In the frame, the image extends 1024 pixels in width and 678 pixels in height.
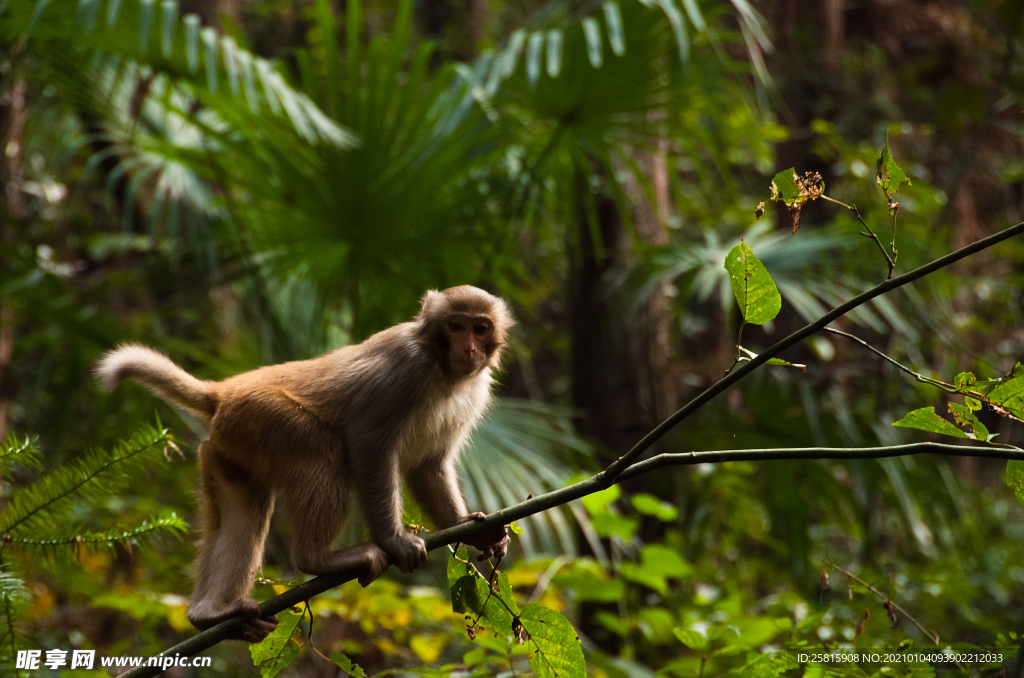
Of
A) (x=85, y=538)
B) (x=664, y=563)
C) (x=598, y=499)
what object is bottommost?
(x=664, y=563)

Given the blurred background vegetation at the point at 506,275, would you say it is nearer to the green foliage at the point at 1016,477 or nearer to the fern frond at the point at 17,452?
the green foliage at the point at 1016,477

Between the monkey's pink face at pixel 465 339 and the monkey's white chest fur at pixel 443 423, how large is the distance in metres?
0.13

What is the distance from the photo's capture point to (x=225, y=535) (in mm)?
2551

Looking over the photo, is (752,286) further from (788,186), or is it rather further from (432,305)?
(432,305)

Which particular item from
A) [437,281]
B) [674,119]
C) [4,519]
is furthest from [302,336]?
[4,519]

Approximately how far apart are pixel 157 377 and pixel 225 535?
0.60 m

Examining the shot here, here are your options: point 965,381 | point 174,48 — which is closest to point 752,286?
point 965,381

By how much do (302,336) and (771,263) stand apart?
9.15ft

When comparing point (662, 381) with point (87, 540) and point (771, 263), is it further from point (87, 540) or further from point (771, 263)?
point (87, 540)

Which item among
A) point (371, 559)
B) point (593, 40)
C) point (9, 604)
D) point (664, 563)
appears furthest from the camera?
point (593, 40)

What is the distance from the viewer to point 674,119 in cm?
450

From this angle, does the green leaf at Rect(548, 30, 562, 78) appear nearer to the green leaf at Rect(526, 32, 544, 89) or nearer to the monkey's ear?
the green leaf at Rect(526, 32, 544, 89)

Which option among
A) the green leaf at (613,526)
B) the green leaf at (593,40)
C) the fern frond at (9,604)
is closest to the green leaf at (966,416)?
the fern frond at (9,604)

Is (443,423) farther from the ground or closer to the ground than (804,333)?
closer to the ground
